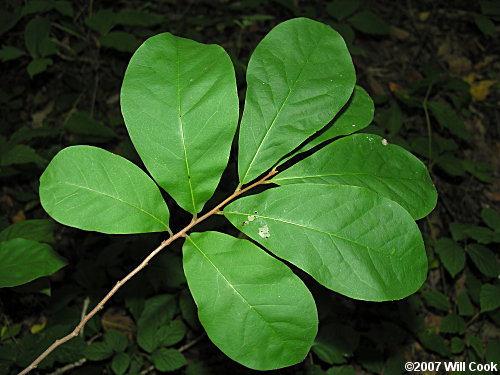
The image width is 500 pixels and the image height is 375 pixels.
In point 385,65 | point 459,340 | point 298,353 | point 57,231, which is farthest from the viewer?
point 385,65

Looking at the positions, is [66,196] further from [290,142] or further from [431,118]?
[431,118]

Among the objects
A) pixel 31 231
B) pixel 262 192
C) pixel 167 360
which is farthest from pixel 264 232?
pixel 167 360

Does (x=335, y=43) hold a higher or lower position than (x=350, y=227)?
higher

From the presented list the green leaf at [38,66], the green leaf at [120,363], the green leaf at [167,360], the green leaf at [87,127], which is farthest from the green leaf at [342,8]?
the green leaf at [120,363]

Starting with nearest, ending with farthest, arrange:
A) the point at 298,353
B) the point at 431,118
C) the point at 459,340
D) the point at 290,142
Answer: the point at 298,353 < the point at 290,142 < the point at 459,340 < the point at 431,118

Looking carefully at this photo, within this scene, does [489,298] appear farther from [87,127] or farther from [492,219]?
[87,127]

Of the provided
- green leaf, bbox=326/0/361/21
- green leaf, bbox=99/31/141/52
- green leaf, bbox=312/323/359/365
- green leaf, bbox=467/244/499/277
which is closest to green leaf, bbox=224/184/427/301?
green leaf, bbox=312/323/359/365

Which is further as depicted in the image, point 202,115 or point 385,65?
point 385,65

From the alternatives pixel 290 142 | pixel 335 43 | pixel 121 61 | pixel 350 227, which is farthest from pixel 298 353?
pixel 121 61
